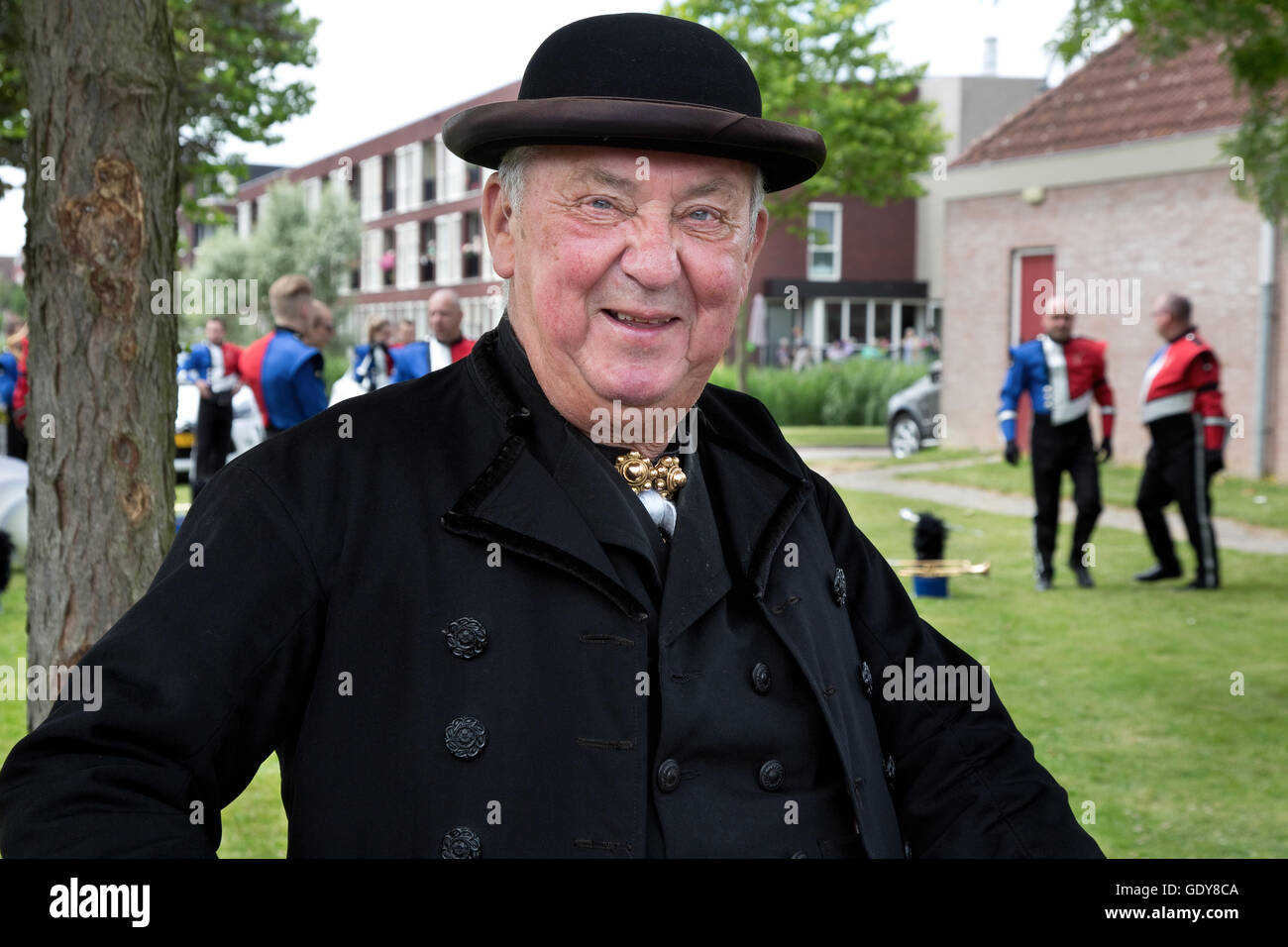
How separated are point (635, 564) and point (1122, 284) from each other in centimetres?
1972

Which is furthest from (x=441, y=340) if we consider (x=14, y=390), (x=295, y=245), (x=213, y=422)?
(x=295, y=245)

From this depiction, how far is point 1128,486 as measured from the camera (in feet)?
56.9

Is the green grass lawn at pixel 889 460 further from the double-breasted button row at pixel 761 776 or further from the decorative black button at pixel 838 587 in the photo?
the double-breasted button row at pixel 761 776

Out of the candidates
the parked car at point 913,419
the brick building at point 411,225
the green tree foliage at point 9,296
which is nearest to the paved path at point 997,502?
the parked car at point 913,419

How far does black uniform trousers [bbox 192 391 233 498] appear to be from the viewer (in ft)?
42.1

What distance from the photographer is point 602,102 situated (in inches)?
79.4

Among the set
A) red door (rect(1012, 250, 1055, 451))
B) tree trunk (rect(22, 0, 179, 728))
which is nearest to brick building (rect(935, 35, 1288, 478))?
red door (rect(1012, 250, 1055, 451))

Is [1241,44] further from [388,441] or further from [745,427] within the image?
[388,441]

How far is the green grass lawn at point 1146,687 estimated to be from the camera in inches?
217

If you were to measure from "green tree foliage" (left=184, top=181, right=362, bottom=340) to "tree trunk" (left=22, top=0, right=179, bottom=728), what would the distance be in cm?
4747

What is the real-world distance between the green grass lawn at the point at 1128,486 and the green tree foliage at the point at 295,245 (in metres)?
35.0
